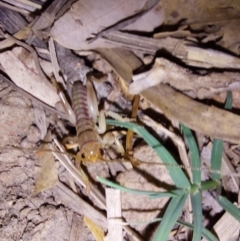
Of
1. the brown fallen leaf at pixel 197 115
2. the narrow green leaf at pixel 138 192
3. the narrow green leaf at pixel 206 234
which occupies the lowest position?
the narrow green leaf at pixel 206 234

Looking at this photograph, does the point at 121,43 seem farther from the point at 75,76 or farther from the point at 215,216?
the point at 215,216

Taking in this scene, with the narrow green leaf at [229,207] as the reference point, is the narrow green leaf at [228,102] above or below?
above

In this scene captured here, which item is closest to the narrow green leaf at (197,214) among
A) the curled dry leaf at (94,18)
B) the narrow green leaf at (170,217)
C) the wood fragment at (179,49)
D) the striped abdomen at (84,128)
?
the narrow green leaf at (170,217)

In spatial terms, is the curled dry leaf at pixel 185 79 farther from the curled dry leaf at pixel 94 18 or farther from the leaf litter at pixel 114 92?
the curled dry leaf at pixel 94 18

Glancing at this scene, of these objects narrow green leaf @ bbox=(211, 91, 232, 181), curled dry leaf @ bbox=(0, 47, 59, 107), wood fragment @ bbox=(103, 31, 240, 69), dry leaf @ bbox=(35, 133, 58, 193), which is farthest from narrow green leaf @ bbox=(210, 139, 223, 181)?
curled dry leaf @ bbox=(0, 47, 59, 107)

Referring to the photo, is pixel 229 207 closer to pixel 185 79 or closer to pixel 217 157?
pixel 217 157

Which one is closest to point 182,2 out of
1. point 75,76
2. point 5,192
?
point 75,76

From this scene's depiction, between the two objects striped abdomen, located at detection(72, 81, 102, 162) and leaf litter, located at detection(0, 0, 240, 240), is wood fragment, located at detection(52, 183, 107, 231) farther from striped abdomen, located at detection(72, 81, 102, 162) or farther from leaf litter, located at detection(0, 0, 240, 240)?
striped abdomen, located at detection(72, 81, 102, 162)
